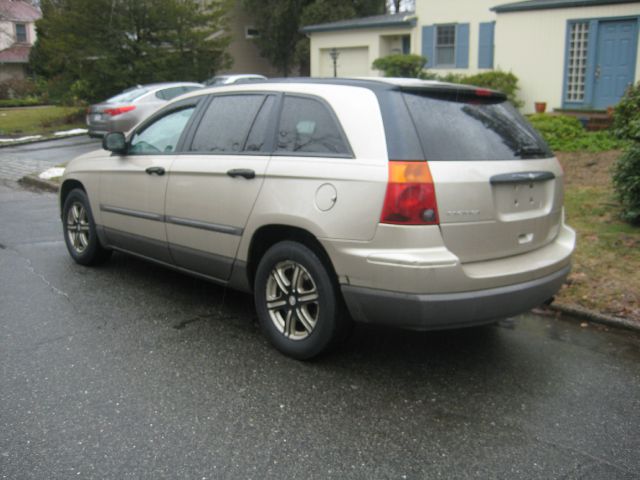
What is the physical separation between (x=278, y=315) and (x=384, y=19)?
22.1 m

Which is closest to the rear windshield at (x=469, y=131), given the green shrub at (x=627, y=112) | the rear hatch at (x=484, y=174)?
the rear hatch at (x=484, y=174)

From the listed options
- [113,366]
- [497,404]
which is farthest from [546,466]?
[113,366]

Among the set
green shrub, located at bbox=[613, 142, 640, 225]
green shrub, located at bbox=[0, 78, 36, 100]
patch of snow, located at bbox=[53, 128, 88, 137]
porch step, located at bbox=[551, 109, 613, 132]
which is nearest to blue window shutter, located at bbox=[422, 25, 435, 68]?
porch step, located at bbox=[551, 109, 613, 132]

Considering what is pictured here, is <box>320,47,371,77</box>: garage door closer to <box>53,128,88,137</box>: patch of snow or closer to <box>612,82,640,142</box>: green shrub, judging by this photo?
<box>53,128,88,137</box>: patch of snow

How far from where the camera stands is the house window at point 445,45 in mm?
21797

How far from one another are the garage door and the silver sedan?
9.97 meters

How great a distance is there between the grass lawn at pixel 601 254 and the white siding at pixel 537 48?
361 inches

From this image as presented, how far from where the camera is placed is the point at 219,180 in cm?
470

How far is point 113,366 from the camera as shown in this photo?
166 inches

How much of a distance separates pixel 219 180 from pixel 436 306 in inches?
73.5

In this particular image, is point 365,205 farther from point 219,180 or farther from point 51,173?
point 51,173

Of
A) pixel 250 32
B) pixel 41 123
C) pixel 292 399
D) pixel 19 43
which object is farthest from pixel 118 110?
pixel 19 43

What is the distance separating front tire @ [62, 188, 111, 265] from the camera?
249 inches

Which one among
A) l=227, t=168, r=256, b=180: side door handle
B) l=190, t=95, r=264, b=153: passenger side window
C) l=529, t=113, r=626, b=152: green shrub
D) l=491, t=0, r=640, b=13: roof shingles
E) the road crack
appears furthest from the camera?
l=491, t=0, r=640, b=13: roof shingles
